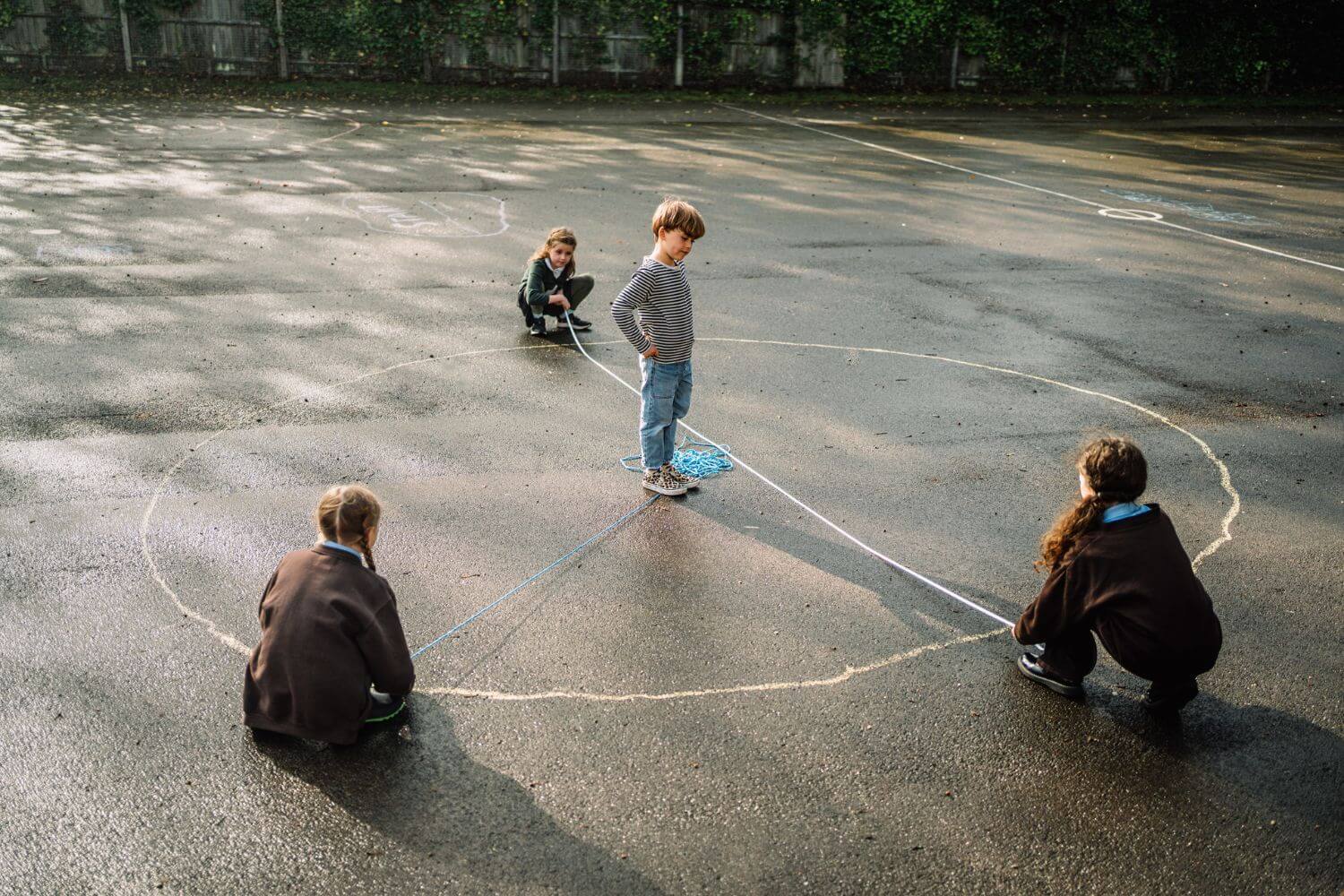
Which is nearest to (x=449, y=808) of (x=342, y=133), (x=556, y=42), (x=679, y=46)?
(x=342, y=133)

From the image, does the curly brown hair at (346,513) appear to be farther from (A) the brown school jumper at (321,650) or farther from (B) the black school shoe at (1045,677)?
(B) the black school shoe at (1045,677)

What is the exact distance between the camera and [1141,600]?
480 centimetres

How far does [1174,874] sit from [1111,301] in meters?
8.47

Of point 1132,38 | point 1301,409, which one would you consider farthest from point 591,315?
point 1132,38

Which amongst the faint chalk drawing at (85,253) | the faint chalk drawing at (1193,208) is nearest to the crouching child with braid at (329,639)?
the faint chalk drawing at (85,253)

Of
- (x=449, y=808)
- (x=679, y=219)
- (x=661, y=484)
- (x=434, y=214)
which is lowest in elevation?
(x=449, y=808)

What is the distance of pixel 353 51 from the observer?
27797 mm

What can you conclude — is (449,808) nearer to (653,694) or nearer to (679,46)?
(653,694)

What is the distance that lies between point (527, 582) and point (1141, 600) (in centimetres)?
308

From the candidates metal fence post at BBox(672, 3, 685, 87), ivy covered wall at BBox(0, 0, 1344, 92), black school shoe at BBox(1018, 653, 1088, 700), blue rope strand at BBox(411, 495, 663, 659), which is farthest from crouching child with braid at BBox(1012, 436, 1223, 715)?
ivy covered wall at BBox(0, 0, 1344, 92)

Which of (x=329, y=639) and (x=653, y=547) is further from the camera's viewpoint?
(x=653, y=547)

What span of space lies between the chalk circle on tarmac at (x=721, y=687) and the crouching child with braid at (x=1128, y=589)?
0.80 meters

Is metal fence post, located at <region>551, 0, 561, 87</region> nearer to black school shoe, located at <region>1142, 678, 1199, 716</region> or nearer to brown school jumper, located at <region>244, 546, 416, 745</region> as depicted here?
brown school jumper, located at <region>244, 546, 416, 745</region>

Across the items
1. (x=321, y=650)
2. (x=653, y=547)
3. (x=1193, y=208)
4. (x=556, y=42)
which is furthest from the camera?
(x=556, y=42)
